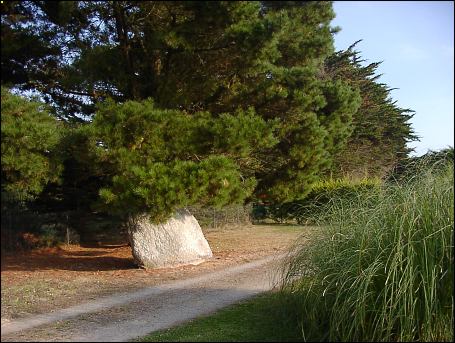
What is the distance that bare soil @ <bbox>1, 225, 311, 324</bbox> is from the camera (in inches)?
181

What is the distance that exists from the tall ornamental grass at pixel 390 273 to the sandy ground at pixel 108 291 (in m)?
1.98

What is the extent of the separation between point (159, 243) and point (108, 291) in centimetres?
283

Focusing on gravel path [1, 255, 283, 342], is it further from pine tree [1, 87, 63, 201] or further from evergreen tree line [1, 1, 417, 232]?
pine tree [1, 87, 63, 201]

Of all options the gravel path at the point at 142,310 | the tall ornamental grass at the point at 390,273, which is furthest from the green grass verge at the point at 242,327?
the gravel path at the point at 142,310

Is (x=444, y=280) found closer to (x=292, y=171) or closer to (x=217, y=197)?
(x=217, y=197)

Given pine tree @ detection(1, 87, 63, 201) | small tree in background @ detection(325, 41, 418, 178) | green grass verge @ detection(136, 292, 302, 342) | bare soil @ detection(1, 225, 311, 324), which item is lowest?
green grass verge @ detection(136, 292, 302, 342)

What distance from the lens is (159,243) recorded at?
11680 millimetres

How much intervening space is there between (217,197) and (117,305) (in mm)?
3141

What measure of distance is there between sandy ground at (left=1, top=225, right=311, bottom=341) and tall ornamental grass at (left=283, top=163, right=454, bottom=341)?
1.98 metres

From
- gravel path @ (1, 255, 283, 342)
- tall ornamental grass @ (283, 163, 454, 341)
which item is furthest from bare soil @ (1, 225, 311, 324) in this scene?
tall ornamental grass @ (283, 163, 454, 341)

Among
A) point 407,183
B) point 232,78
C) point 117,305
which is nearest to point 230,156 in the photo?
point 232,78

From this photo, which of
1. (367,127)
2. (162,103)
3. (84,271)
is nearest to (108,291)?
(84,271)

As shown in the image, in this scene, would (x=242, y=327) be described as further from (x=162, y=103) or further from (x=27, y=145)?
(x=162, y=103)

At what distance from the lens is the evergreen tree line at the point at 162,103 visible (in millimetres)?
8883
